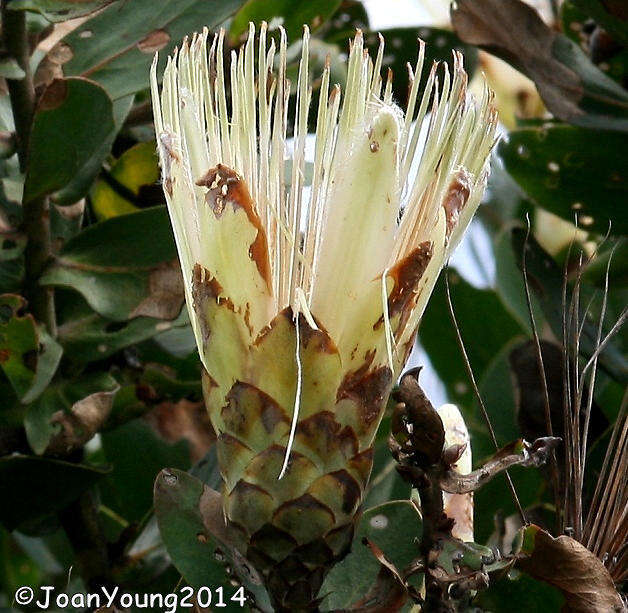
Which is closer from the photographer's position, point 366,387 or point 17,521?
point 366,387

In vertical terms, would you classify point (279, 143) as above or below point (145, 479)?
above

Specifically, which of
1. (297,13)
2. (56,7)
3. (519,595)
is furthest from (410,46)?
(519,595)

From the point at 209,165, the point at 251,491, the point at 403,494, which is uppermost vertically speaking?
the point at 209,165

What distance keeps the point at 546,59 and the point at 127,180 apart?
0.46m

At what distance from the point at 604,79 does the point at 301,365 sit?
69 centimetres

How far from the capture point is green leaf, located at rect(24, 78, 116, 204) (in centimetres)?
93

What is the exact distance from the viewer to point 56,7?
3.07ft

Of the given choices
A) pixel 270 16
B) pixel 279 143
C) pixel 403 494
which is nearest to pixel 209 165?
pixel 279 143

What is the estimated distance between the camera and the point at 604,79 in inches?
46.8

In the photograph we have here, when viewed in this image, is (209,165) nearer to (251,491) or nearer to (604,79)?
(251,491)

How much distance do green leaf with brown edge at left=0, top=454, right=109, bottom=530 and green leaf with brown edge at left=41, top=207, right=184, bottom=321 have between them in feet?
0.48

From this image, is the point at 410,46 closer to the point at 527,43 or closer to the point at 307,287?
the point at 527,43

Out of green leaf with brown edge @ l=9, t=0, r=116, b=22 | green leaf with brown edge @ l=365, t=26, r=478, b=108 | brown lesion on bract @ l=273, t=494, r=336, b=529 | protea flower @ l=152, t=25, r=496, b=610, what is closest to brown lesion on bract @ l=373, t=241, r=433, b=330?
protea flower @ l=152, t=25, r=496, b=610

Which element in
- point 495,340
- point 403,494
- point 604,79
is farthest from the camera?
point 495,340
